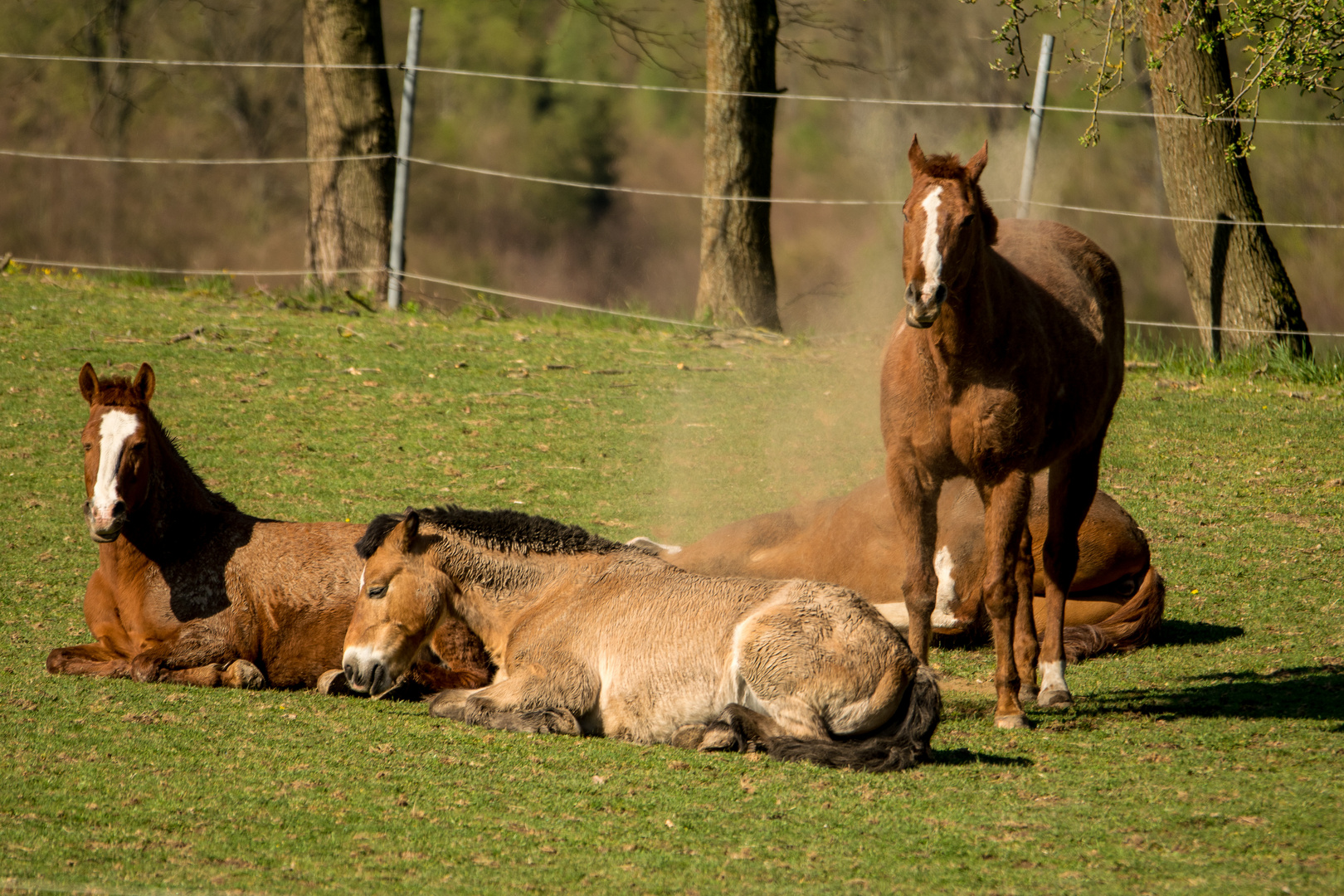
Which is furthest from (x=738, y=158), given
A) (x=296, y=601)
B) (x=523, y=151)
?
(x=523, y=151)

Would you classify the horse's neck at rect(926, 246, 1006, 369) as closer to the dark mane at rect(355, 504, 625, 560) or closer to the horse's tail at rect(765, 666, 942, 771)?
the horse's tail at rect(765, 666, 942, 771)

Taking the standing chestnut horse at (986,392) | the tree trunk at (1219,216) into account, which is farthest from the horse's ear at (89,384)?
the tree trunk at (1219,216)

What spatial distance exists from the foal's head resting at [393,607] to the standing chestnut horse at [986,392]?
2.10m

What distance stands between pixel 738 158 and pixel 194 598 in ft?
33.3

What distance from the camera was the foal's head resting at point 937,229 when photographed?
4.75 metres

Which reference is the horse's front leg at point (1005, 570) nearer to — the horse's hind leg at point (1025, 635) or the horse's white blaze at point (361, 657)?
the horse's hind leg at point (1025, 635)

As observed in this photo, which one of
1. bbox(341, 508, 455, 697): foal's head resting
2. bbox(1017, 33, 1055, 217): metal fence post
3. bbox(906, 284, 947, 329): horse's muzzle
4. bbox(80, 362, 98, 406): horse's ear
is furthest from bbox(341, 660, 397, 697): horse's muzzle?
bbox(1017, 33, 1055, 217): metal fence post

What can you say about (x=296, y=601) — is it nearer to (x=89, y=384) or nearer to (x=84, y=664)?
(x=84, y=664)

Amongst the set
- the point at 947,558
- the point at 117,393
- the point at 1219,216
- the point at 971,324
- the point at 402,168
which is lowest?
the point at 947,558

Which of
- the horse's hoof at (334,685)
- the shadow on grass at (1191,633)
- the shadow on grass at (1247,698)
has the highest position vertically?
the shadow on grass at (1191,633)

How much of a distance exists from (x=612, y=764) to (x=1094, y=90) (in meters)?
4.94

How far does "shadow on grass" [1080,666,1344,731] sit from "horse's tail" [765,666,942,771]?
3.97ft

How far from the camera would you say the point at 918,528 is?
5566mm

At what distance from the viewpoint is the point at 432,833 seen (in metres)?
3.81
